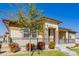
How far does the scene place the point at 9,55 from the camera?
7906mm

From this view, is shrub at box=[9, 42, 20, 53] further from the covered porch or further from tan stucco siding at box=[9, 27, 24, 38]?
the covered porch

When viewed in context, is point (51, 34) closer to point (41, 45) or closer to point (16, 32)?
point (41, 45)

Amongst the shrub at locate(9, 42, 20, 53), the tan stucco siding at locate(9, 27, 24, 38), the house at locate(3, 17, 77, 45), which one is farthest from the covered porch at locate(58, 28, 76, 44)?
the shrub at locate(9, 42, 20, 53)

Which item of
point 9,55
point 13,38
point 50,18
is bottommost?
point 9,55

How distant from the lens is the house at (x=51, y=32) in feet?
26.0

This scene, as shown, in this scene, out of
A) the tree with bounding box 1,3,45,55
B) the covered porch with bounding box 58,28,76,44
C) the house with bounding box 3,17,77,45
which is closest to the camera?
the tree with bounding box 1,3,45,55

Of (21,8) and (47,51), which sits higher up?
(21,8)

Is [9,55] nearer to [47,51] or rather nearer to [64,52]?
[47,51]

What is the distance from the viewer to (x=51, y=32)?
8.20 meters

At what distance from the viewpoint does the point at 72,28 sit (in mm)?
7992

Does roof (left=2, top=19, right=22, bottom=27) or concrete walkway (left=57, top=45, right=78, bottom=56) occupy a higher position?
roof (left=2, top=19, right=22, bottom=27)

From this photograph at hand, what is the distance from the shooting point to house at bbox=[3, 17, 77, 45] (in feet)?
26.0

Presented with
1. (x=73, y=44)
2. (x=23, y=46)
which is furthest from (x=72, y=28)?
(x=23, y=46)

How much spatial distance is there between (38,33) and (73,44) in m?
1.13
